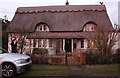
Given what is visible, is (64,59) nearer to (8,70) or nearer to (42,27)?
(8,70)

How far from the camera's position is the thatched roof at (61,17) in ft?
105

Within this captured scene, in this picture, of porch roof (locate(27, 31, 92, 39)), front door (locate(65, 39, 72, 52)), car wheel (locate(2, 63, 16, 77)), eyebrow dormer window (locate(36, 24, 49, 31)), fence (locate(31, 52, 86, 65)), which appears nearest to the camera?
car wheel (locate(2, 63, 16, 77))

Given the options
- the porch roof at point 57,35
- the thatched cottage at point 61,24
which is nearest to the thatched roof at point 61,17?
the thatched cottage at point 61,24

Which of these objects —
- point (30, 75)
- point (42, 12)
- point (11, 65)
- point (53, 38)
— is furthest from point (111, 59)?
point (42, 12)

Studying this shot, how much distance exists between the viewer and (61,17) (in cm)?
3322

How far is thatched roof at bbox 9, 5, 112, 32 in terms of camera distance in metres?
31.9

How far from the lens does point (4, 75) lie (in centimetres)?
1213

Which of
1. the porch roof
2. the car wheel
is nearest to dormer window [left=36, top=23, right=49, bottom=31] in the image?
the porch roof

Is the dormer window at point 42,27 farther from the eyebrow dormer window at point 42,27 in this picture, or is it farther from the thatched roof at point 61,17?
the thatched roof at point 61,17

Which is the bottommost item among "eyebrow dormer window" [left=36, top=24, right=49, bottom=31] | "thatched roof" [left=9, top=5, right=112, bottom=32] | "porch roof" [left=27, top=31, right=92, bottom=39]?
"porch roof" [left=27, top=31, right=92, bottom=39]

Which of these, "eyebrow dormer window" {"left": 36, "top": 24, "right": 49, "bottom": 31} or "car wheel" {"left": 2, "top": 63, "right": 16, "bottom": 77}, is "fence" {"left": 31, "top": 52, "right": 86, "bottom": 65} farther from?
"eyebrow dormer window" {"left": 36, "top": 24, "right": 49, "bottom": 31}

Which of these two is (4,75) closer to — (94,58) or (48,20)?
(94,58)

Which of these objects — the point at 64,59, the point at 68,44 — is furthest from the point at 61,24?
the point at 64,59

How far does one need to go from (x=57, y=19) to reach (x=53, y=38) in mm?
3415
